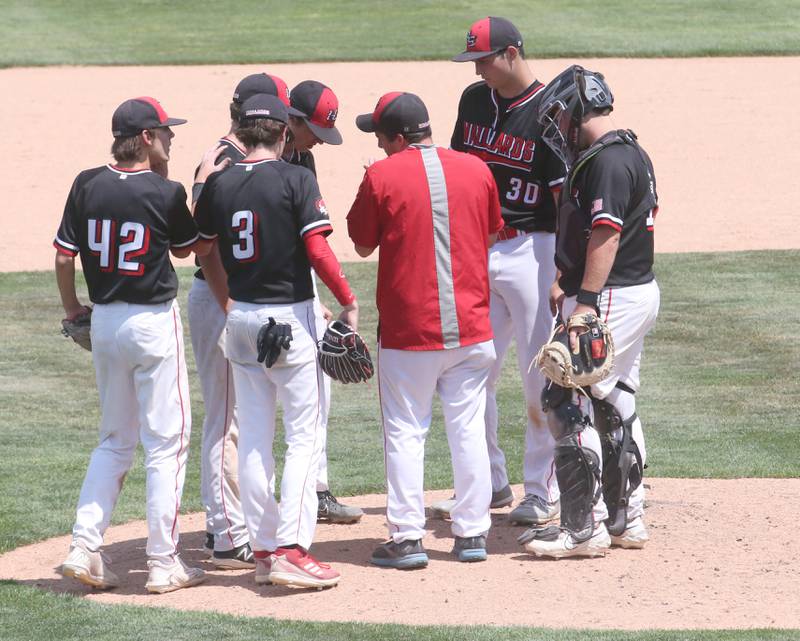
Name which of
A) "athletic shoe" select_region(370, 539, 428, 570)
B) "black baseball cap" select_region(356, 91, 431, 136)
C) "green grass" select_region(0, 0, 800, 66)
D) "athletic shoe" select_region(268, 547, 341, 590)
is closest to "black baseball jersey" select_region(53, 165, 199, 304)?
"black baseball cap" select_region(356, 91, 431, 136)

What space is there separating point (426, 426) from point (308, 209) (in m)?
1.13

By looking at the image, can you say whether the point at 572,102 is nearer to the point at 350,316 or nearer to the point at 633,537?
the point at 350,316

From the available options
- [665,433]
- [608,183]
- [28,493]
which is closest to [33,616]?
[28,493]

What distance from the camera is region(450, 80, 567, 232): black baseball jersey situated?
22.2 feet

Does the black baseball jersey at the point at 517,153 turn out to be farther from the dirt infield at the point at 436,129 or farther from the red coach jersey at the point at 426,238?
the dirt infield at the point at 436,129

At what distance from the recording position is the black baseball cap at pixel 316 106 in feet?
20.9

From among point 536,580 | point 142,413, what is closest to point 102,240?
point 142,413

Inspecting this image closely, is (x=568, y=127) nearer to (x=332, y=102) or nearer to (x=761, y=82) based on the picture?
(x=332, y=102)

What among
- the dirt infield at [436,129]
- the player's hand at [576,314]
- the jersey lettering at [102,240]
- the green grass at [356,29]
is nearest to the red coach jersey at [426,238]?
the player's hand at [576,314]

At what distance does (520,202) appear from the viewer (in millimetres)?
6859

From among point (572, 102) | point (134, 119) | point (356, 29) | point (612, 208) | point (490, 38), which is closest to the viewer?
point (134, 119)

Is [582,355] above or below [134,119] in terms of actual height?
below

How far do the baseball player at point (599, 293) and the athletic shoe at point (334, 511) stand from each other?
1.10m

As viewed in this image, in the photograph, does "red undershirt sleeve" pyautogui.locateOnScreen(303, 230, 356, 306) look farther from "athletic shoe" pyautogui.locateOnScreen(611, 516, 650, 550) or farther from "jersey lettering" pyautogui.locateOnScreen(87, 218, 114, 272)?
"athletic shoe" pyautogui.locateOnScreen(611, 516, 650, 550)
